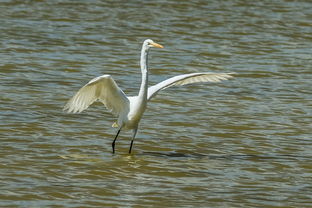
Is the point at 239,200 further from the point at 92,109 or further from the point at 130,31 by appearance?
the point at 130,31

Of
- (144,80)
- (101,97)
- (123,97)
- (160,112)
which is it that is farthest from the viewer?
(160,112)

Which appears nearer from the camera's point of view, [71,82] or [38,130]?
[38,130]

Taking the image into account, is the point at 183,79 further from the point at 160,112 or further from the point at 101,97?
the point at 160,112

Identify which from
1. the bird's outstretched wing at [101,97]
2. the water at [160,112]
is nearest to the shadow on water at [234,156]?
the water at [160,112]

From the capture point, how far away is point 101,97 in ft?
35.4

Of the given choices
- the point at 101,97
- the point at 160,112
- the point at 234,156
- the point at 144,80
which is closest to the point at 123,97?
the point at 101,97

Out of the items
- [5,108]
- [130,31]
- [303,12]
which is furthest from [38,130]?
[303,12]

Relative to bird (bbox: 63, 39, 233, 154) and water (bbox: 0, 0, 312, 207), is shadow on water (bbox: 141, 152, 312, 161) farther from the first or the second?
bird (bbox: 63, 39, 233, 154)

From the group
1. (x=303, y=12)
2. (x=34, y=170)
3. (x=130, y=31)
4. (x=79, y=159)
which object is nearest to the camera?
(x=34, y=170)

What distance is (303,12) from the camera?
24.7m

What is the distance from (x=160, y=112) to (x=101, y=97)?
2577 millimetres

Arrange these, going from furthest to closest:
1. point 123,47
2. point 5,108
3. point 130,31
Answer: point 130,31 < point 123,47 < point 5,108

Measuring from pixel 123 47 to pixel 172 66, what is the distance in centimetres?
212

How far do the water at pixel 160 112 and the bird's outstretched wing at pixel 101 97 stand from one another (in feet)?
1.77
